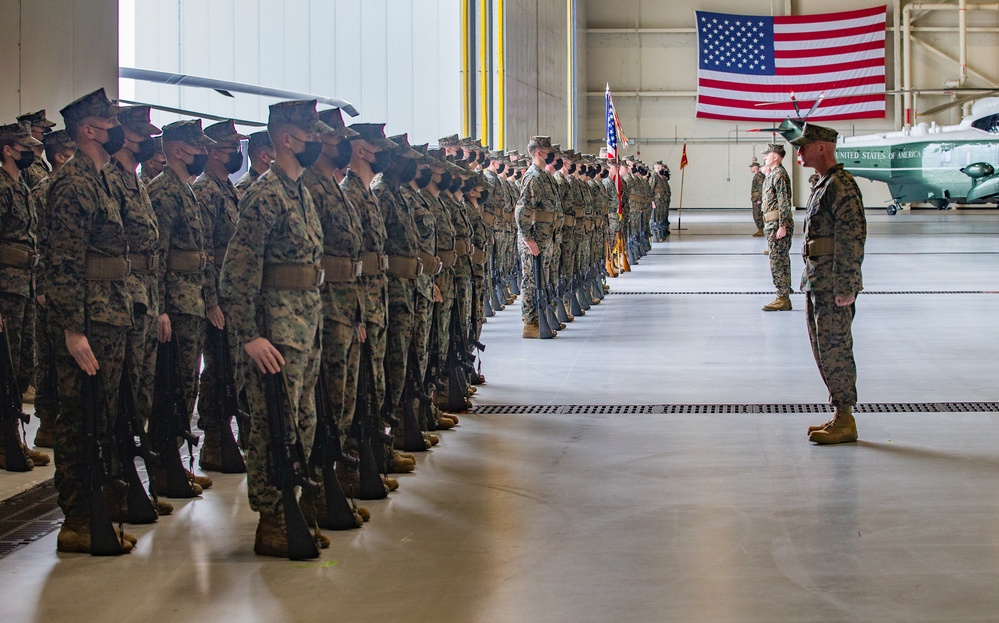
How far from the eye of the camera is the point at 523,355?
10281 millimetres

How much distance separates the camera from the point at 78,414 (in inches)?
183

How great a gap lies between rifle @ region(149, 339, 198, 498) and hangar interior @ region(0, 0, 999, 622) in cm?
16

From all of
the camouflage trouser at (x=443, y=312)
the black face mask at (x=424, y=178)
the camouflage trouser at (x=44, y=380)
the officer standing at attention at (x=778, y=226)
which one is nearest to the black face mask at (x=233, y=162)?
the black face mask at (x=424, y=178)

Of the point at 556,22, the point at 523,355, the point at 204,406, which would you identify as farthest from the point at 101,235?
the point at 556,22

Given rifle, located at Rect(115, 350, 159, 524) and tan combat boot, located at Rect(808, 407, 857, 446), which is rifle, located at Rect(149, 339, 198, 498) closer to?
rifle, located at Rect(115, 350, 159, 524)

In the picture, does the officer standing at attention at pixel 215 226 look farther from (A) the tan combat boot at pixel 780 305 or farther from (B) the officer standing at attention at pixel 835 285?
(A) the tan combat boot at pixel 780 305

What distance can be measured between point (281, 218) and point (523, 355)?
5.84 meters

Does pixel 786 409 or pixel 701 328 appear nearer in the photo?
pixel 786 409

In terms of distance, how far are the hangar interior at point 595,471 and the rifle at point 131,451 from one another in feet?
0.35

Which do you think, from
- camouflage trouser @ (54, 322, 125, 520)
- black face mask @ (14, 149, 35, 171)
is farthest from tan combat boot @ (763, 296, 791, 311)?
camouflage trouser @ (54, 322, 125, 520)

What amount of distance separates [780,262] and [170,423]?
8.74 meters

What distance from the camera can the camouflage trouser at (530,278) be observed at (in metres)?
11.2

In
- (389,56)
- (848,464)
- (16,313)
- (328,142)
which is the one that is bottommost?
(848,464)

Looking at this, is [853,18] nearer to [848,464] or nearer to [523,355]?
[523,355]
